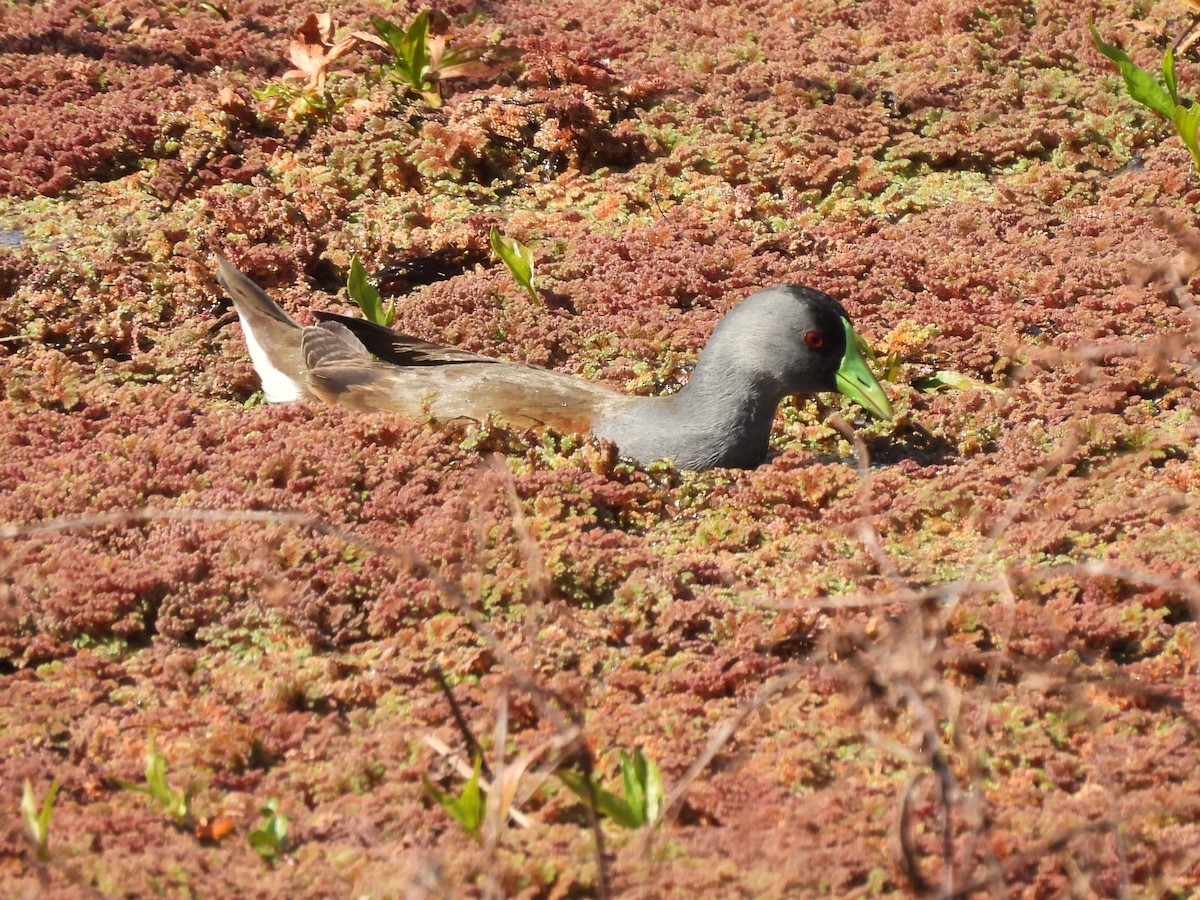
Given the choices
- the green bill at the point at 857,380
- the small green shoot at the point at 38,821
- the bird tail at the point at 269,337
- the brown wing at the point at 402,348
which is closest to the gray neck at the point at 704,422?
the green bill at the point at 857,380

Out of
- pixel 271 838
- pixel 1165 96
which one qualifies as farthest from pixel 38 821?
pixel 1165 96

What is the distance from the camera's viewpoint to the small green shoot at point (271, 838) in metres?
3.01

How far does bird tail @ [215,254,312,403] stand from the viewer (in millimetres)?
5574

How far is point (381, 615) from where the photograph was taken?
159 inches

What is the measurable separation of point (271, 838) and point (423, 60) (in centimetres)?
586

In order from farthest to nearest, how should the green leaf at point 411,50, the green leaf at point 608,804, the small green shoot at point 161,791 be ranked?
the green leaf at point 411,50 < the small green shoot at point 161,791 < the green leaf at point 608,804

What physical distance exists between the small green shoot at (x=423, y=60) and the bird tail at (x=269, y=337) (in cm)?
223

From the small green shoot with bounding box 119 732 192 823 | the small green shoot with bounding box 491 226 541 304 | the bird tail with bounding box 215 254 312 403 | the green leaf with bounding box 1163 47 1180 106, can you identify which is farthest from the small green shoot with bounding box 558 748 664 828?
the green leaf with bounding box 1163 47 1180 106

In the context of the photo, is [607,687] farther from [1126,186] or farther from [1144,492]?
[1126,186]

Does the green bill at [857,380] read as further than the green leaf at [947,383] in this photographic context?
No

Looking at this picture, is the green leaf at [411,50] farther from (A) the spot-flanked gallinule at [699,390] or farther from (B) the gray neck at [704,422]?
(B) the gray neck at [704,422]

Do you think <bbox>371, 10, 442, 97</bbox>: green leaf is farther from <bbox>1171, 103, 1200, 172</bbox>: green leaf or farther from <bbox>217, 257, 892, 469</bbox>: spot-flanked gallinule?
<bbox>1171, 103, 1200, 172</bbox>: green leaf

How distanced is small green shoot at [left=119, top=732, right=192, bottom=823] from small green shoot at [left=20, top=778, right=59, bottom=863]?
0.72 ft

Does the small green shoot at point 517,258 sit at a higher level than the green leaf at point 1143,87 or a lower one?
lower
